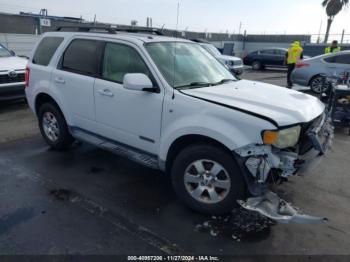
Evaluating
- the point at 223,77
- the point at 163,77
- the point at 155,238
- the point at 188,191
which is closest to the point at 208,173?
the point at 188,191

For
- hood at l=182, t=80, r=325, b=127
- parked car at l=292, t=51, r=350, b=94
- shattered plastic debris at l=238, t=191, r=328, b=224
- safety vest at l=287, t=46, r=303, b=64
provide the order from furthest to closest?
safety vest at l=287, t=46, r=303, b=64 < parked car at l=292, t=51, r=350, b=94 < hood at l=182, t=80, r=325, b=127 < shattered plastic debris at l=238, t=191, r=328, b=224

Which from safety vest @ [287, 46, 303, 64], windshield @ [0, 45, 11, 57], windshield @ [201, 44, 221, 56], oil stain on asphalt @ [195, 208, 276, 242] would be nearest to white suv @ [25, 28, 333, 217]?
oil stain on asphalt @ [195, 208, 276, 242]

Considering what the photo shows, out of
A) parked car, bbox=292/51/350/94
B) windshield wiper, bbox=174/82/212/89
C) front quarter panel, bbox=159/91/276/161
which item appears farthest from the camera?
parked car, bbox=292/51/350/94

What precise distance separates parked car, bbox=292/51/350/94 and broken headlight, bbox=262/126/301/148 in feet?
28.7

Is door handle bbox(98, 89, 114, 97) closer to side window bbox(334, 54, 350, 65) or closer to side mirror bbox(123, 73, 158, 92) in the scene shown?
side mirror bbox(123, 73, 158, 92)

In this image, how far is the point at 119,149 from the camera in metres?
4.15

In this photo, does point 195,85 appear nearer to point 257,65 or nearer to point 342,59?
point 342,59

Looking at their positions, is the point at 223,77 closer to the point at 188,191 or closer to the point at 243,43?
the point at 188,191

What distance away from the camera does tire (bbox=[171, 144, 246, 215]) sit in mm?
3176

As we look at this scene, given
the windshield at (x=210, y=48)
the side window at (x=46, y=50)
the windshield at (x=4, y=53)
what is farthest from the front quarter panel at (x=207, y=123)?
the windshield at (x=4, y=53)

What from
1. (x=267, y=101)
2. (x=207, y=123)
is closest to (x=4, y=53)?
(x=207, y=123)

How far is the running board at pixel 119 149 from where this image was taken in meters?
3.84

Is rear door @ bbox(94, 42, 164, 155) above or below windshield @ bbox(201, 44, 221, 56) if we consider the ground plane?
below

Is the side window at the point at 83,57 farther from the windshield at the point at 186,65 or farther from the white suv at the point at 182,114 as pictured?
the windshield at the point at 186,65
